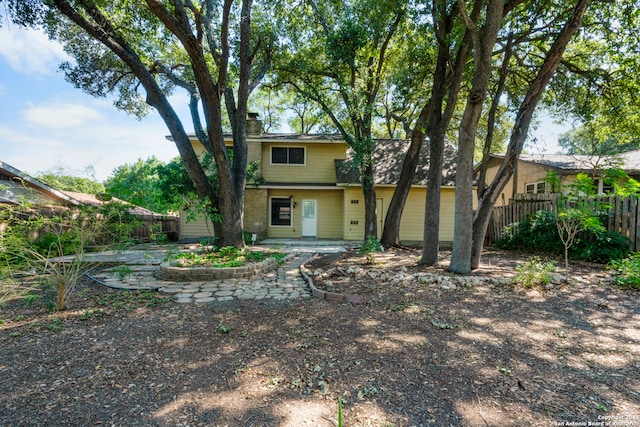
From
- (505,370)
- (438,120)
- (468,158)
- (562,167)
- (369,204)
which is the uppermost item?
(438,120)

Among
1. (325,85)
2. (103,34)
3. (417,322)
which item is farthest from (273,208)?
(417,322)

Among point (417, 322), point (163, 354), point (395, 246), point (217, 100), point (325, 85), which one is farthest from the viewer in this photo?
point (325, 85)

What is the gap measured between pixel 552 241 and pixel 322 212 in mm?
8977

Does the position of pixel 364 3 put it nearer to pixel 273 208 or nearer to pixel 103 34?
pixel 103 34

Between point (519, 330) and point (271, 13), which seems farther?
point (271, 13)

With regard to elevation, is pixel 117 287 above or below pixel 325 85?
below

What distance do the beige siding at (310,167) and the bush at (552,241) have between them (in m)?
7.85

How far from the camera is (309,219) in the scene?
14.3 meters

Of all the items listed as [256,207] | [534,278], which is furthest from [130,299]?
[256,207]

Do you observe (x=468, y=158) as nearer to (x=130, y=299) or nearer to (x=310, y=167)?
(x=130, y=299)

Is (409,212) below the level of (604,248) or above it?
above

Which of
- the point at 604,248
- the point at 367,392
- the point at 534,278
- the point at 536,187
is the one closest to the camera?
the point at 367,392

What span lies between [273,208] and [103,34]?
9210mm

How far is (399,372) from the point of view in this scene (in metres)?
2.48
